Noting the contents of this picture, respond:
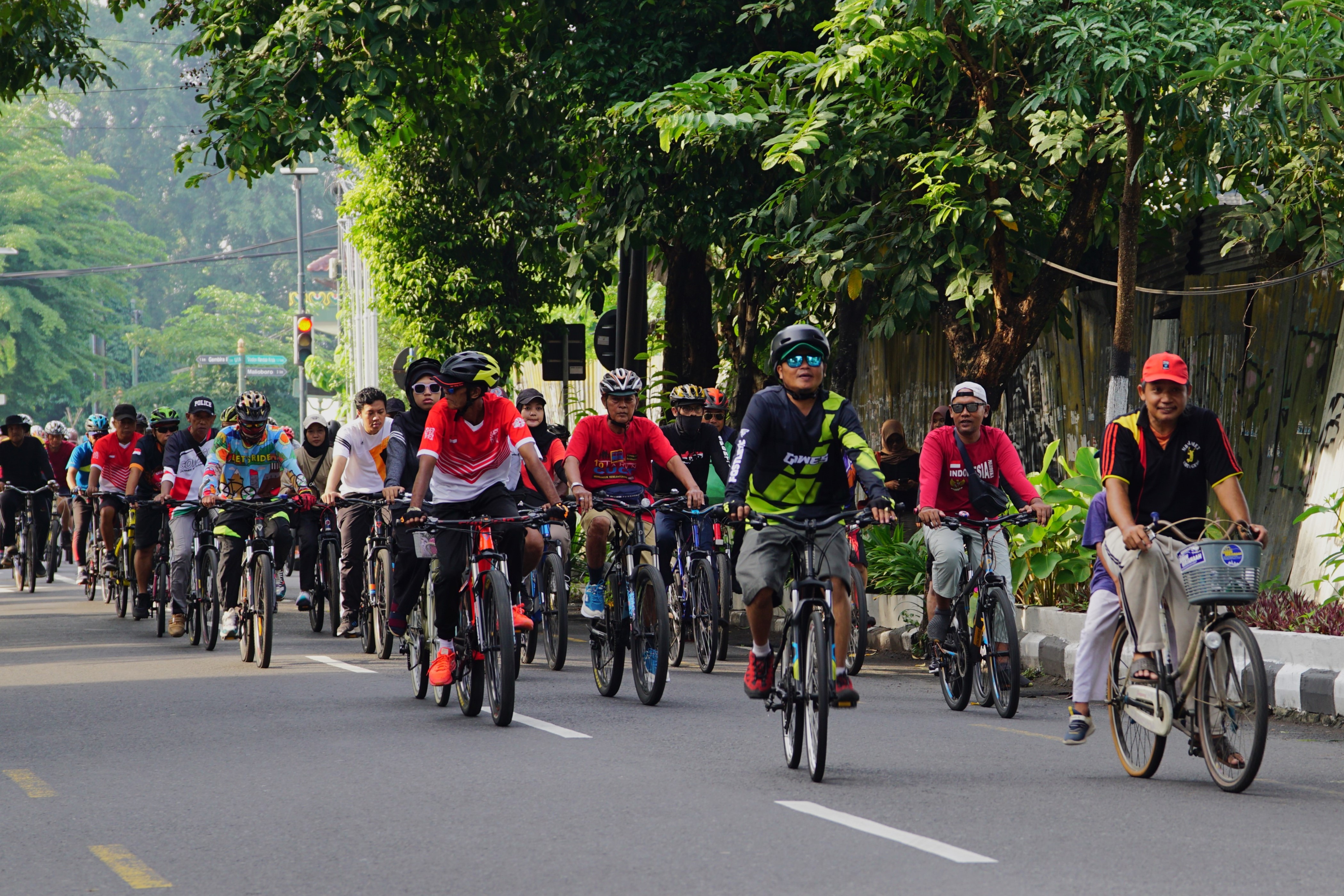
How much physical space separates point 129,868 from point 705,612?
264 inches

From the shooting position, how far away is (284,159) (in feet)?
53.7

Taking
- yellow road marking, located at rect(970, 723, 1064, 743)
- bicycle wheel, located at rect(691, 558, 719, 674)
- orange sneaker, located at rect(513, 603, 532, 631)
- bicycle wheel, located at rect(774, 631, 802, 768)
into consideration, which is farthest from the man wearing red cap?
bicycle wheel, located at rect(691, 558, 719, 674)

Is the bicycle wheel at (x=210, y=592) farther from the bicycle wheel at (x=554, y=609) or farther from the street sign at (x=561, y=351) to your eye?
the street sign at (x=561, y=351)

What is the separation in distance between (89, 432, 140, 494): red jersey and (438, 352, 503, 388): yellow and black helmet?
9837mm

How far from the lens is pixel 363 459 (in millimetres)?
14656

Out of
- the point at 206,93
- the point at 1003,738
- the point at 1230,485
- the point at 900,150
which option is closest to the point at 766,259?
the point at 900,150

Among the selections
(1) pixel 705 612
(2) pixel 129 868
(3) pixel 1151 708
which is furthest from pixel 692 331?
(2) pixel 129 868

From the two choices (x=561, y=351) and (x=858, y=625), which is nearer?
(x=858, y=625)

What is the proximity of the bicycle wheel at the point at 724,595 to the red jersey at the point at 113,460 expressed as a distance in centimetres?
825

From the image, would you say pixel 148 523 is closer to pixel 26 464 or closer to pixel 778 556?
pixel 26 464

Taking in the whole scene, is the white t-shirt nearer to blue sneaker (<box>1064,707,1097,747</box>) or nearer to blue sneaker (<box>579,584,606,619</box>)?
blue sneaker (<box>579,584,606,619</box>)

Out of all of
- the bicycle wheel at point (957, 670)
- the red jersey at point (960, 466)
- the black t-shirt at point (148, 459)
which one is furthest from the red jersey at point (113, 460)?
the bicycle wheel at point (957, 670)

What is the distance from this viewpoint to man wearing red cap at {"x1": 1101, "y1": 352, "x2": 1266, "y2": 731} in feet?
26.1

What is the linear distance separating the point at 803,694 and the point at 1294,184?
6.78 m
